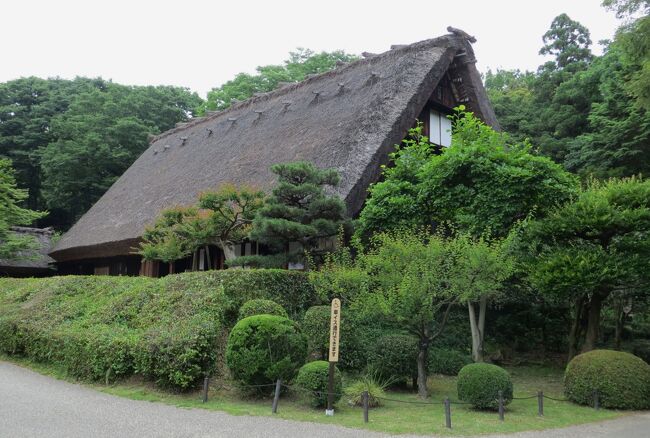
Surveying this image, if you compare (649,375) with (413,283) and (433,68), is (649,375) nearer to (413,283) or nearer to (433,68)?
(413,283)

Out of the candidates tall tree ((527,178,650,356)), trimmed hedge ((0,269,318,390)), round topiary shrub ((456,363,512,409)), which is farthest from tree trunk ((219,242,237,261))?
tall tree ((527,178,650,356))

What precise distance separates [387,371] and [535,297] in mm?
6357

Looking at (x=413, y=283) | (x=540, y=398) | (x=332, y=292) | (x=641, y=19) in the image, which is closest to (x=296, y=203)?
(x=332, y=292)

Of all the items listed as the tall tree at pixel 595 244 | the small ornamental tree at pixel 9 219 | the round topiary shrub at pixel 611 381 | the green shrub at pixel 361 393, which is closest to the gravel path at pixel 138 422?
→ the round topiary shrub at pixel 611 381

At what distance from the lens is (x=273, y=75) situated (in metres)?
32.7

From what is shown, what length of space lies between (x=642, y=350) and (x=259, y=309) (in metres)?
9.24

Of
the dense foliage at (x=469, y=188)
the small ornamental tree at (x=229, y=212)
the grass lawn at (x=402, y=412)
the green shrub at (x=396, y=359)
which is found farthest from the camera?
the small ornamental tree at (x=229, y=212)

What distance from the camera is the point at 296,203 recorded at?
11484 millimetres

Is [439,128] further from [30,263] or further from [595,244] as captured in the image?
[30,263]

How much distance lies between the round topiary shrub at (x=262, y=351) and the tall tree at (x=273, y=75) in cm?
2624

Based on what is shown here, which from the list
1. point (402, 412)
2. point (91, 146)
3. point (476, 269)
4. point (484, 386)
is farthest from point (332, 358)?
point (91, 146)

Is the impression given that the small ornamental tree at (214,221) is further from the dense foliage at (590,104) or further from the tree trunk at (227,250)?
the dense foliage at (590,104)

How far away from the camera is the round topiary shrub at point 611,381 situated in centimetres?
827

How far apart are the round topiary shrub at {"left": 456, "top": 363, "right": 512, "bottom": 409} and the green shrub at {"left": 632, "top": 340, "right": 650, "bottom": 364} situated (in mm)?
5963
